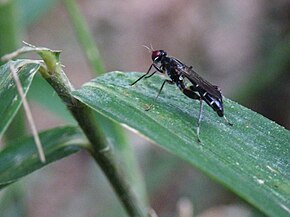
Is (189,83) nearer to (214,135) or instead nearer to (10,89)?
(214,135)

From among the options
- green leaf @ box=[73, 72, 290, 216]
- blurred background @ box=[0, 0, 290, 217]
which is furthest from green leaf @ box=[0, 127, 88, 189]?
blurred background @ box=[0, 0, 290, 217]

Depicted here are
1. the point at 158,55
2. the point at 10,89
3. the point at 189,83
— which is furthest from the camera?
the point at 158,55

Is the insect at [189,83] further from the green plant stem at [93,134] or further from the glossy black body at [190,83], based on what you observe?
the green plant stem at [93,134]

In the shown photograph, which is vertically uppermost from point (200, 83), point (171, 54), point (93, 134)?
point (93, 134)

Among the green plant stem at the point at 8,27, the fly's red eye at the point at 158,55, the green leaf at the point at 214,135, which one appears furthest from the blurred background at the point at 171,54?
the green leaf at the point at 214,135

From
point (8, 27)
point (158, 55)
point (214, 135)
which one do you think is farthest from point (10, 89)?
point (8, 27)
